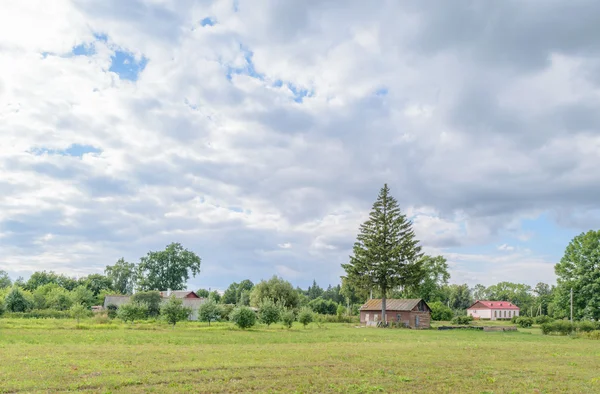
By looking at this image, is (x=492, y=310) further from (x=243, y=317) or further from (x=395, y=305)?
(x=243, y=317)

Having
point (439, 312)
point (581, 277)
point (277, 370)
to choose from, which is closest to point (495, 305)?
point (439, 312)

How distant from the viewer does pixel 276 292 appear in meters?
67.8

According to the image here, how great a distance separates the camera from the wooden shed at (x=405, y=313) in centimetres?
6538

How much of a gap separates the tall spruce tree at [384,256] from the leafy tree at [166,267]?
5091 cm

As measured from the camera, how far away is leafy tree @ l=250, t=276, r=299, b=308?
6771 centimetres

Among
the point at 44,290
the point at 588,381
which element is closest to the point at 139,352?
the point at 588,381

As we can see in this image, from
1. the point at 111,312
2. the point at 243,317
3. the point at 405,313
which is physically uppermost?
the point at 243,317

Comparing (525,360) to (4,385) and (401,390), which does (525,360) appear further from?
(4,385)

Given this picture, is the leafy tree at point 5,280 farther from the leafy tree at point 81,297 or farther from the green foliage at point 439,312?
the green foliage at point 439,312

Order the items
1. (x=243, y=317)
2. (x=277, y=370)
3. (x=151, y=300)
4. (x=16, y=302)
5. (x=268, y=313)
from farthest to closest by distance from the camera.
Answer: (x=151, y=300)
(x=16, y=302)
(x=268, y=313)
(x=243, y=317)
(x=277, y=370)

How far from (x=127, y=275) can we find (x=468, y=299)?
102087 mm

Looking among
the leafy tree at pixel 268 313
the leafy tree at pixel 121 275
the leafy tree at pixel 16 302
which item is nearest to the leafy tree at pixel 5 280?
the leafy tree at pixel 121 275

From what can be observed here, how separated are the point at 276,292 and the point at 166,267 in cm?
4525

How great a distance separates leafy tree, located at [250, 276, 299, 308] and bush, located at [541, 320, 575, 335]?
33.8 meters
